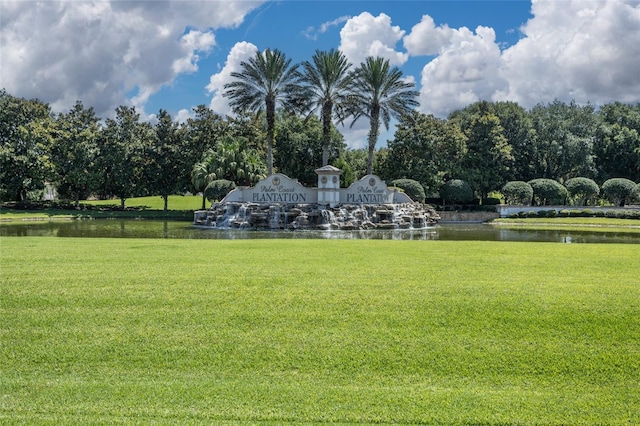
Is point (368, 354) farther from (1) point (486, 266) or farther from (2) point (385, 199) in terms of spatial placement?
(2) point (385, 199)

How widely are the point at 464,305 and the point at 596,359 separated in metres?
1.78

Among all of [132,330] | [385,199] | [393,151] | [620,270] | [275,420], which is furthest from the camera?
[393,151]

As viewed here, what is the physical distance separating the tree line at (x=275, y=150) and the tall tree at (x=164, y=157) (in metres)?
0.11

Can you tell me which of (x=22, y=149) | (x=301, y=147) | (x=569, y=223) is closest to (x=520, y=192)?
(x=569, y=223)

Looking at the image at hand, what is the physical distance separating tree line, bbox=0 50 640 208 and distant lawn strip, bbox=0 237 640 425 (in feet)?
115

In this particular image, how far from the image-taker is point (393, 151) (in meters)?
51.2

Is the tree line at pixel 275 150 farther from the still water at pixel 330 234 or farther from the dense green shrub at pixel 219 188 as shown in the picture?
the still water at pixel 330 234

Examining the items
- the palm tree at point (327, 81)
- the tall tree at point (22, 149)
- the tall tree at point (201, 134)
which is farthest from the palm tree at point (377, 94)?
the tall tree at point (22, 149)

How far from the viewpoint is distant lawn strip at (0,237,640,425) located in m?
4.58

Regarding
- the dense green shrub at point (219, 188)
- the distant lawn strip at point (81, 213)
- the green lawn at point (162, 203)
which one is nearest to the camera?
the dense green shrub at point (219, 188)

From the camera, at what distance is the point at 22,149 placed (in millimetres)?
49344

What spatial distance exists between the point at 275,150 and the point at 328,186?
925 inches

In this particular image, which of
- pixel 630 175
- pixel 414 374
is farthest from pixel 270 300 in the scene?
pixel 630 175

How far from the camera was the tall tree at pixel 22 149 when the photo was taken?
48.1 meters
